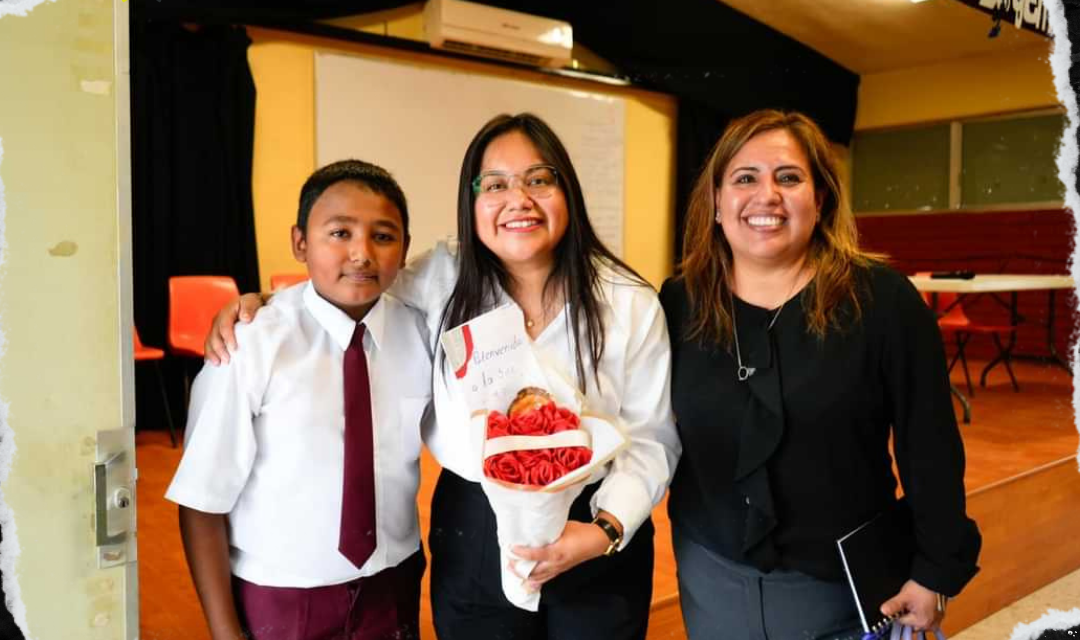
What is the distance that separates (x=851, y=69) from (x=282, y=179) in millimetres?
3423

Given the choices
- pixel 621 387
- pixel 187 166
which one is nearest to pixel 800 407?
pixel 621 387

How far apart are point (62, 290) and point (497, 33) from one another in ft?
15.6

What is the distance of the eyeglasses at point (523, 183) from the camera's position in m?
1.19

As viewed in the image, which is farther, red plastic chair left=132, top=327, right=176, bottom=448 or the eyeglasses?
red plastic chair left=132, top=327, right=176, bottom=448

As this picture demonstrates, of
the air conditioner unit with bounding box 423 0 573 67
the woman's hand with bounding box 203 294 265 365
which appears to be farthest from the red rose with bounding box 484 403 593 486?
the air conditioner unit with bounding box 423 0 573 67

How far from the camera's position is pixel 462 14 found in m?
4.94

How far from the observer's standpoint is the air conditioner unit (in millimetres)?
4941

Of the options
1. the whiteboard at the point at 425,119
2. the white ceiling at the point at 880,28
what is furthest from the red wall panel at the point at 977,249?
the whiteboard at the point at 425,119

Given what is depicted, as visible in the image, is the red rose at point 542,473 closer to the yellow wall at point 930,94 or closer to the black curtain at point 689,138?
the yellow wall at point 930,94

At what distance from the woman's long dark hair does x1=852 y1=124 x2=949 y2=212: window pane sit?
121 centimetres

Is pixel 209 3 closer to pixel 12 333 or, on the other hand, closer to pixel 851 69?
pixel 851 69

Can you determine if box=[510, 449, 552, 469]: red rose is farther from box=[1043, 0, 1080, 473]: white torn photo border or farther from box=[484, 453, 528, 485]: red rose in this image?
box=[1043, 0, 1080, 473]: white torn photo border

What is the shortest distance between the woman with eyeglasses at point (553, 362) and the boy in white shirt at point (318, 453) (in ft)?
0.22

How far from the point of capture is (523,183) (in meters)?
1.19
